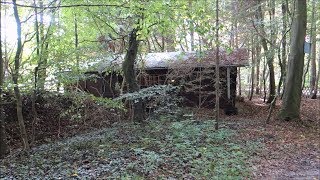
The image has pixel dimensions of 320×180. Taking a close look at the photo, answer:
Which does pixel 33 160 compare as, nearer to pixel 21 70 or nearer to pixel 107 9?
pixel 21 70

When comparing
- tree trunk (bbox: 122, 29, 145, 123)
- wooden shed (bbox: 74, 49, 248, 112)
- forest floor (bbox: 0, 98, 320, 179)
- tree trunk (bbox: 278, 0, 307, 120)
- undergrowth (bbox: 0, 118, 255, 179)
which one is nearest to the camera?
undergrowth (bbox: 0, 118, 255, 179)

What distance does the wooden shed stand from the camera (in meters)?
15.3

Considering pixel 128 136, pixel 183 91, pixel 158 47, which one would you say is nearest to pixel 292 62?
pixel 183 91

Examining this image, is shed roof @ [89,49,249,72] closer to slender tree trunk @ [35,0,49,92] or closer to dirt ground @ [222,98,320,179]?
slender tree trunk @ [35,0,49,92]

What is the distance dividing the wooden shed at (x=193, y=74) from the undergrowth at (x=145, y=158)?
217 inches

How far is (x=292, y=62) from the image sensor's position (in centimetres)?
1296

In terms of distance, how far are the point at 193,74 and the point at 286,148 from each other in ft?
25.8

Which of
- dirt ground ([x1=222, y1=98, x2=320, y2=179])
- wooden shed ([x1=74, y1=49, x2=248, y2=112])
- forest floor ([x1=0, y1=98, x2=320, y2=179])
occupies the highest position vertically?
wooden shed ([x1=74, y1=49, x2=248, y2=112])

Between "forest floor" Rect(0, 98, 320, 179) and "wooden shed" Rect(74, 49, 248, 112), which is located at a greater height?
"wooden shed" Rect(74, 49, 248, 112)

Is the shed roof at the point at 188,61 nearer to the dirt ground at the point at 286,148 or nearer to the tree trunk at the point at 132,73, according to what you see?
the tree trunk at the point at 132,73

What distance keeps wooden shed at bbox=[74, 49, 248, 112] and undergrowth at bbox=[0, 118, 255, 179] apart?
5519 millimetres

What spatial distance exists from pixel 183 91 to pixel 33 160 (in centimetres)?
1100

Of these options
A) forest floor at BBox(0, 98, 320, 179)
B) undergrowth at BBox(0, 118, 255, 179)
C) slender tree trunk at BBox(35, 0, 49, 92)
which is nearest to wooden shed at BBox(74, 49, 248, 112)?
slender tree trunk at BBox(35, 0, 49, 92)

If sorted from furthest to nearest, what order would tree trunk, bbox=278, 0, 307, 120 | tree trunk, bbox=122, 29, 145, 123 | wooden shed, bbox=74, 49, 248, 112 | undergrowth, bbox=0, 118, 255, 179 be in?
wooden shed, bbox=74, 49, 248, 112, tree trunk, bbox=278, 0, 307, 120, tree trunk, bbox=122, 29, 145, 123, undergrowth, bbox=0, 118, 255, 179
